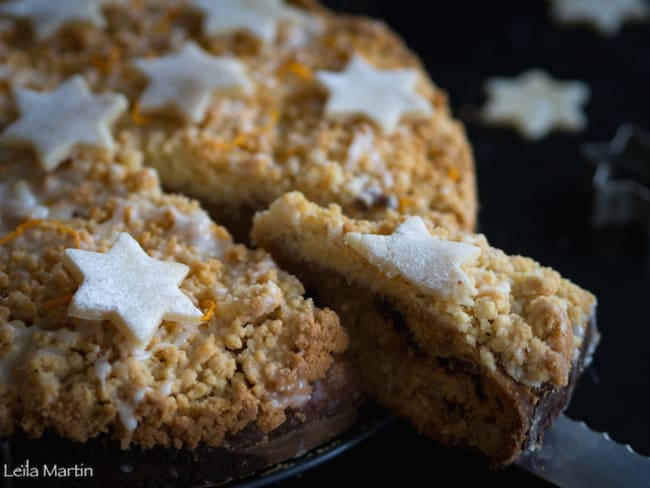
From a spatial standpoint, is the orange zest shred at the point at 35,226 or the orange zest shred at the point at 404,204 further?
the orange zest shred at the point at 404,204

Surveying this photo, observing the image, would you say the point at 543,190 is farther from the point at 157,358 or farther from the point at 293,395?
the point at 157,358

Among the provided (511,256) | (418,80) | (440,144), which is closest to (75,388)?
(511,256)

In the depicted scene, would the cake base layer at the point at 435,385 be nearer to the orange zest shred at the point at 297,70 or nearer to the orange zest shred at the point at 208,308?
the orange zest shred at the point at 208,308

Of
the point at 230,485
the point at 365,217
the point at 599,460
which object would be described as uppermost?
the point at 365,217

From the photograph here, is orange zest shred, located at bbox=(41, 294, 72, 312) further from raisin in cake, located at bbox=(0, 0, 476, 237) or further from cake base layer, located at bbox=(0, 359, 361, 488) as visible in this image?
raisin in cake, located at bbox=(0, 0, 476, 237)

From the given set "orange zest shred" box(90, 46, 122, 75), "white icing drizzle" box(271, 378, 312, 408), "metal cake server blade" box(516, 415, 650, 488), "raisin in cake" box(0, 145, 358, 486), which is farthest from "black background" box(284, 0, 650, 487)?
"orange zest shred" box(90, 46, 122, 75)

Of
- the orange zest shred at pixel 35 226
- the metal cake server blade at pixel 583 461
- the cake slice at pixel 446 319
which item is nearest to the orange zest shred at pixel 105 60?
the orange zest shred at pixel 35 226

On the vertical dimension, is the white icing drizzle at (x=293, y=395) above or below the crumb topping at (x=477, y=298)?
below

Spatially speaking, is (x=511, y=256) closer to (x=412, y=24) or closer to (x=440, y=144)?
(x=440, y=144)
